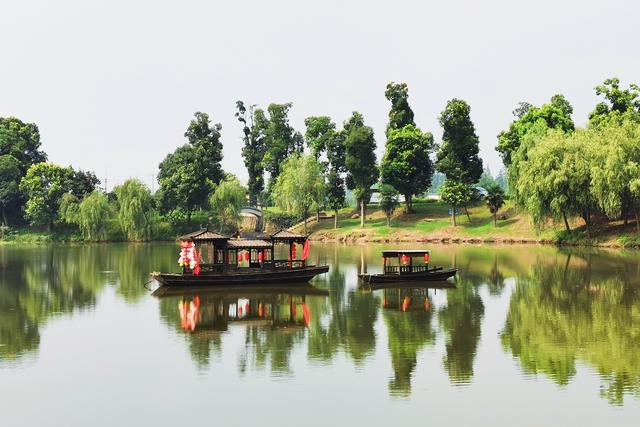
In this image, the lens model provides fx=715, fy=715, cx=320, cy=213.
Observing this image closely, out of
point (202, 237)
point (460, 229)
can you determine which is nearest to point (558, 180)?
point (460, 229)

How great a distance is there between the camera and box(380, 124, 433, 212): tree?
88438mm

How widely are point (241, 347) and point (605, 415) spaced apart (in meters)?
11.7

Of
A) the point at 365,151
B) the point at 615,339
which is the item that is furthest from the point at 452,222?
the point at 615,339

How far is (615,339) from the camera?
23562mm

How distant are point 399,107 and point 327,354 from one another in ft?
249

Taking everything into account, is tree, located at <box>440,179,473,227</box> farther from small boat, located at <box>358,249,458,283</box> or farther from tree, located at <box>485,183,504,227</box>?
small boat, located at <box>358,249,458,283</box>

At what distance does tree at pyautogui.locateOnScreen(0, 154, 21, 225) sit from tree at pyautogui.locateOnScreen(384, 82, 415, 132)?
5062cm

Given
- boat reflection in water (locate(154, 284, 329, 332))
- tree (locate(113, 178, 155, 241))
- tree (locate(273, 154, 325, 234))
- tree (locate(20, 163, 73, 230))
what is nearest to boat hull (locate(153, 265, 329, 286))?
boat reflection in water (locate(154, 284, 329, 332))

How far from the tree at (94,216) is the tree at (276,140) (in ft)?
84.3

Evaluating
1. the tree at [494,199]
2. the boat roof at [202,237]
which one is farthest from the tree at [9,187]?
the boat roof at [202,237]

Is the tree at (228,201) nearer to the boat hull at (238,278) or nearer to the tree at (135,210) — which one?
the tree at (135,210)

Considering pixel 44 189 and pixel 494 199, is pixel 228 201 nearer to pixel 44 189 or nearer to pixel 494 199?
pixel 44 189

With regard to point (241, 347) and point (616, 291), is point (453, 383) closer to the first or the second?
point (241, 347)

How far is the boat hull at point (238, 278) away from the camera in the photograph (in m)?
38.2
